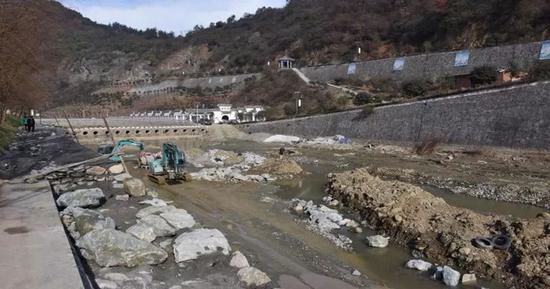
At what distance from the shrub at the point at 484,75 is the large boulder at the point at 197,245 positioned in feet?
133

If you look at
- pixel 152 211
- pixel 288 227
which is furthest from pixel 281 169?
pixel 152 211

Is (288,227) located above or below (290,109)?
below

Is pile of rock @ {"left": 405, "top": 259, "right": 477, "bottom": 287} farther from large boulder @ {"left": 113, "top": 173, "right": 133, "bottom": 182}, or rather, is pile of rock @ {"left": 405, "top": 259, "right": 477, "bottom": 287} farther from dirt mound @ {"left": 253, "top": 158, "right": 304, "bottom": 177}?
dirt mound @ {"left": 253, "top": 158, "right": 304, "bottom": 177}

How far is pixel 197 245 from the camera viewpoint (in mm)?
10172

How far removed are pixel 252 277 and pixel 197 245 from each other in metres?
1.74

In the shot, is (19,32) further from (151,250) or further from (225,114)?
(225,114)

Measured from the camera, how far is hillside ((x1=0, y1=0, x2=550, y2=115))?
52.0 metres

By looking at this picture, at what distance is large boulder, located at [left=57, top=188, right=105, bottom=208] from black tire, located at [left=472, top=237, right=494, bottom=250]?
36.3ft

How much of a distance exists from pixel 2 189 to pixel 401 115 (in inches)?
1328

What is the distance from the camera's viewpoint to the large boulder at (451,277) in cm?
1018

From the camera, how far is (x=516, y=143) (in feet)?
100

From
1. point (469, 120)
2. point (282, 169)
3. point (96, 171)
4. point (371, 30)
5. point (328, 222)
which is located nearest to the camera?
point (328, 222)

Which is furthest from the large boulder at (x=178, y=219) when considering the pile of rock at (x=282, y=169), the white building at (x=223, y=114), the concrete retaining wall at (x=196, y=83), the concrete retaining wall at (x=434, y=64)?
the concrete retaining wall at (x=196, y=83)

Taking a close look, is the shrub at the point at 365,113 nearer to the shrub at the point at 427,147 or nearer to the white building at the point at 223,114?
the shrub at the point at 427,147
